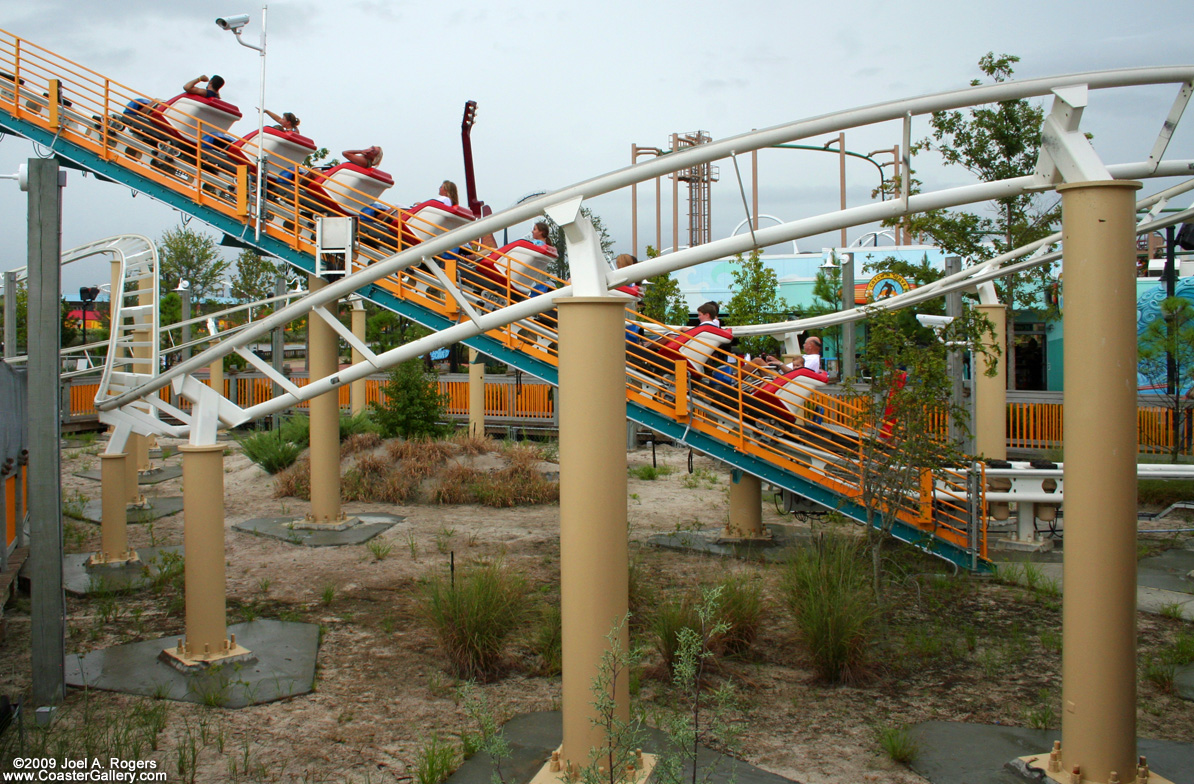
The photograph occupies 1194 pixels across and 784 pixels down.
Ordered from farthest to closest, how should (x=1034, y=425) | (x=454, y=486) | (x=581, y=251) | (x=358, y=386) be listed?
(x=358, y=386) < (x=1034, y=425) < (x=454, y=486) < (x=581, y=251)

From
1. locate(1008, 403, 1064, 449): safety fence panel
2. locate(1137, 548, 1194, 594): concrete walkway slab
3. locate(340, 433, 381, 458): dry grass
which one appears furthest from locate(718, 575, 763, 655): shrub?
locate(1008, 403, 1064, 449): safety fence panel

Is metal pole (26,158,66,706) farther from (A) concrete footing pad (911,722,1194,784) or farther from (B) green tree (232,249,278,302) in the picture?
(B) green tree (232,249,278,302)

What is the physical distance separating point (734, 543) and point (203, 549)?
644cm

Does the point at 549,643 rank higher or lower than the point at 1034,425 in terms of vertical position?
lower

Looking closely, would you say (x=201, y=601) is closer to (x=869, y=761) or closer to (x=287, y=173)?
(x=869, y=761)

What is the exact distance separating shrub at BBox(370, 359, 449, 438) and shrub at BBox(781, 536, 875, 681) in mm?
10165

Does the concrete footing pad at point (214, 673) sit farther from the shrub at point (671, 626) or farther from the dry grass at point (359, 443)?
the dry grass at point (359, 443)

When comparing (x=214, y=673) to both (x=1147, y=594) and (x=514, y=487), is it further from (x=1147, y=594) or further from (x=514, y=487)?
(x=1147, y=594)

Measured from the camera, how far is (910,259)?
29297mm

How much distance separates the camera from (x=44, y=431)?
621 cm

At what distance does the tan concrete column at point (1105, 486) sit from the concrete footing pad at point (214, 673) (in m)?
5.02

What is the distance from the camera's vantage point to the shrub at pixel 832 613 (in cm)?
686

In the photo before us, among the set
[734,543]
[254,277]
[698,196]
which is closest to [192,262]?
[254,277]

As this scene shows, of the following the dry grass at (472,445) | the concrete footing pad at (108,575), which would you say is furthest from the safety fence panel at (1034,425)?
the concrete footing pad at (108,575)
